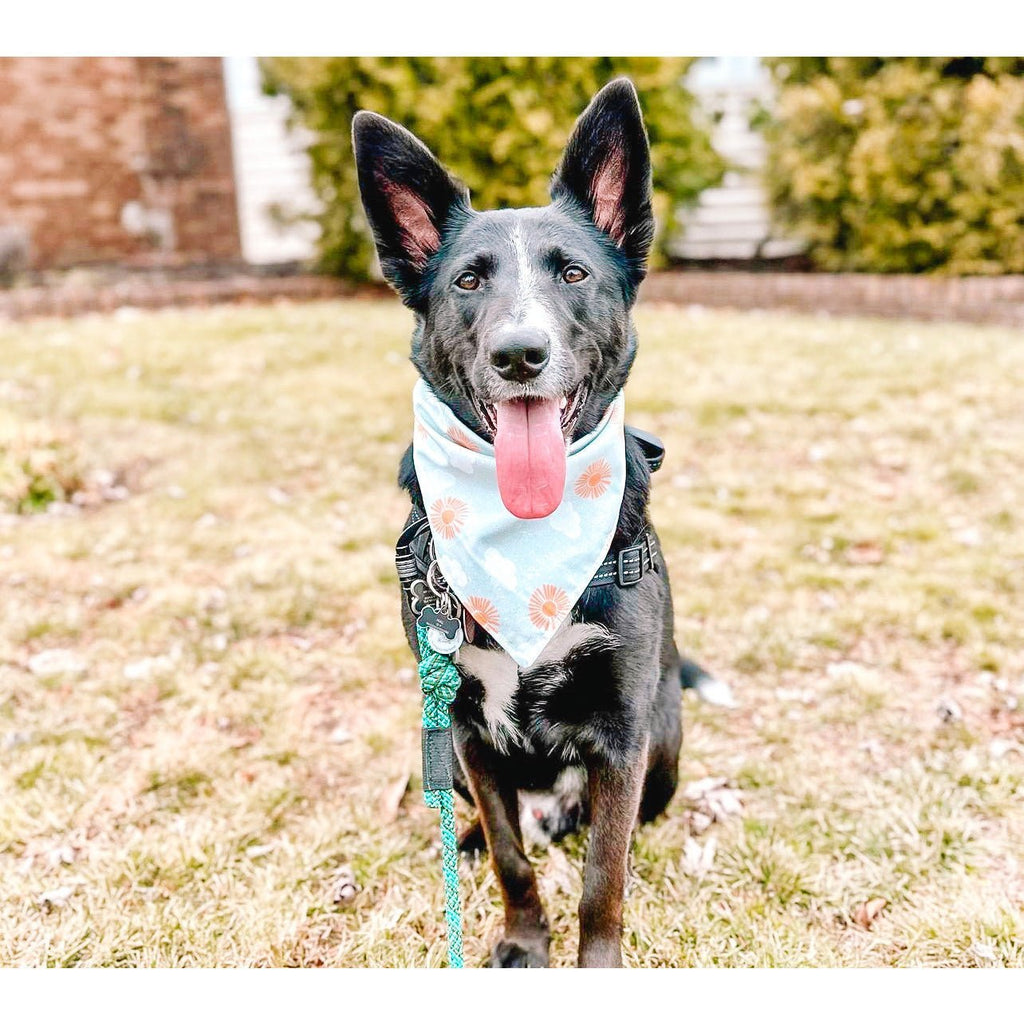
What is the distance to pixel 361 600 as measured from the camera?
376 cm

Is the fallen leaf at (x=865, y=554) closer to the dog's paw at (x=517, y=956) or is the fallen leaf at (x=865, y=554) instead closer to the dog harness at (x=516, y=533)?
the dog harness at (x=516, y=533)

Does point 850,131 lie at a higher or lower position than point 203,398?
higher

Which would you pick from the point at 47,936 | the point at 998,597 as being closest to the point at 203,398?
the point at 47,936

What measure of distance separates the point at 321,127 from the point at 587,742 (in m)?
8.32

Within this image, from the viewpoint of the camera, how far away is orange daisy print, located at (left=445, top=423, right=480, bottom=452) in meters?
1.95

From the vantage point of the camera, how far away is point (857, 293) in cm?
830

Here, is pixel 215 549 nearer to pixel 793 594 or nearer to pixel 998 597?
pixel 793 594

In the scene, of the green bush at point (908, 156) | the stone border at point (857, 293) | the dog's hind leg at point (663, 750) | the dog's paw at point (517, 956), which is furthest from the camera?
the stone border at point (857, 293)

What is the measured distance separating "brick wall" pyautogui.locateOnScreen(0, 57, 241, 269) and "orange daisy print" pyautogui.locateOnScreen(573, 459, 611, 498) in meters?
10.1

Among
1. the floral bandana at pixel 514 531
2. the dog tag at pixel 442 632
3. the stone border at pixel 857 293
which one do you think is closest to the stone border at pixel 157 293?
the stone border at pixel 857 293

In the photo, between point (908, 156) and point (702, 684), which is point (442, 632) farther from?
point (908, 156)

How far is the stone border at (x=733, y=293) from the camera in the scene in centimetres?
792

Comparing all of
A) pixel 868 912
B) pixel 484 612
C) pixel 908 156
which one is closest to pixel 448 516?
pixel 484 612

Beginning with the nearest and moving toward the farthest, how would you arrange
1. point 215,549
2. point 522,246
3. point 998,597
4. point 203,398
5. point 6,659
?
1. point 522,246
2. point 6,659
3. point 998,597
4. point 215,549
5. point 203,398
